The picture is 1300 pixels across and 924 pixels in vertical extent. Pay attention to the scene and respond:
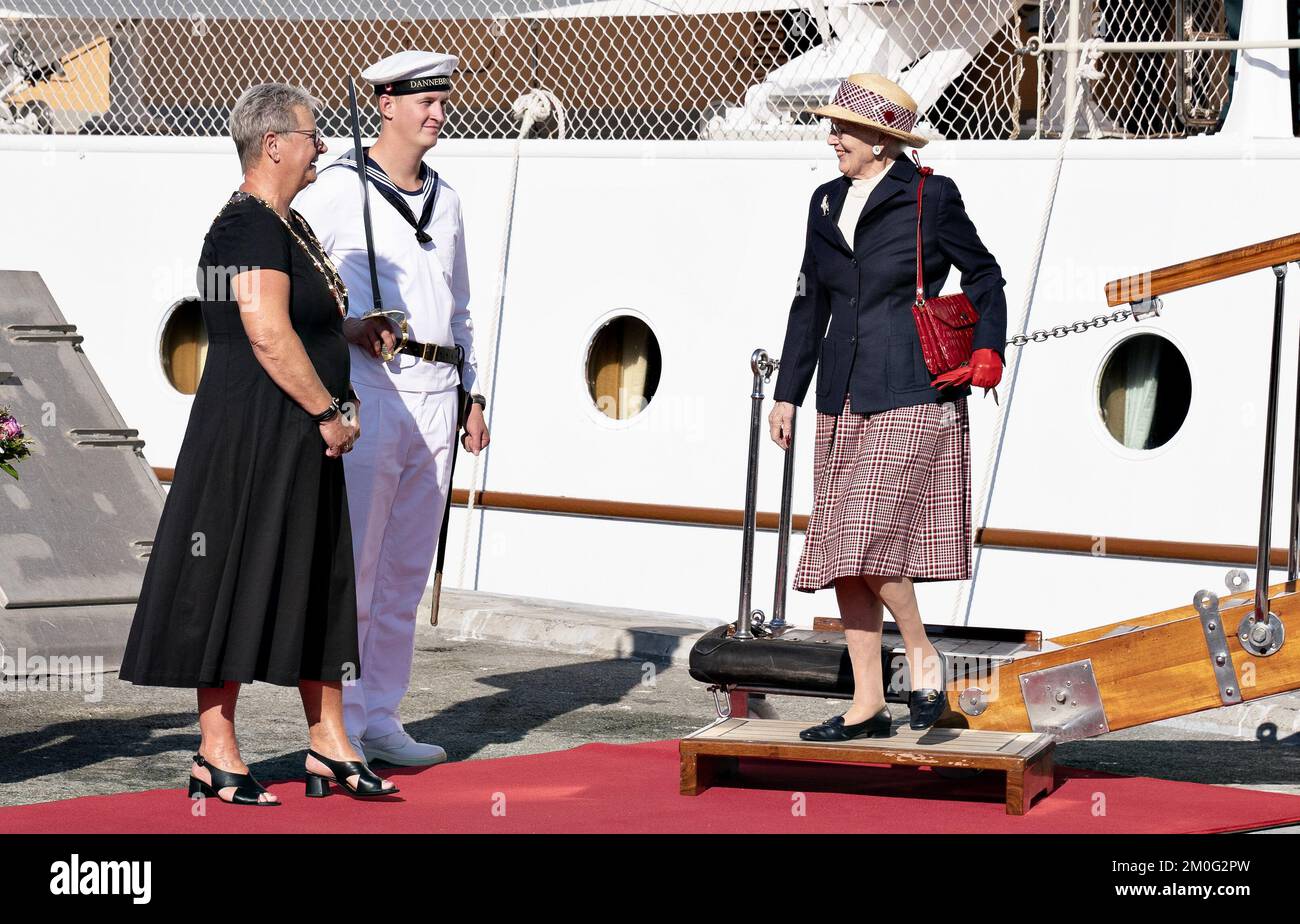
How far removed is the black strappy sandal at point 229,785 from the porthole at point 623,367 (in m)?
4.41

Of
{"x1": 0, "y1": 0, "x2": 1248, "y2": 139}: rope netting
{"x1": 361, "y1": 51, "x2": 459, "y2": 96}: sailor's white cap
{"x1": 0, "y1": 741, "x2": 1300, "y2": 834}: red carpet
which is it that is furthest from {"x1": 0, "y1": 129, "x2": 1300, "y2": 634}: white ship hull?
{"x1": 361, "y1": 51, "x2": 459, "y2": 96}: sailor's white cap

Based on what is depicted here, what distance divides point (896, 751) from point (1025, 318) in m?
3.51

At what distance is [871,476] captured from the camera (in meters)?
5.52

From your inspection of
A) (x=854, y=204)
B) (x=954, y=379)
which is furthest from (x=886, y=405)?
(x=854, y=204)

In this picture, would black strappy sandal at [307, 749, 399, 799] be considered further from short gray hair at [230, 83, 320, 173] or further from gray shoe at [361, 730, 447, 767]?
short gray hair at [230, 83, 320, 173]

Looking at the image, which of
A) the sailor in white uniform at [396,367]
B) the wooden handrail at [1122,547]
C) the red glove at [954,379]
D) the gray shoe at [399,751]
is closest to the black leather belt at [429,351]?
the sailor in white uniform at [396,367]

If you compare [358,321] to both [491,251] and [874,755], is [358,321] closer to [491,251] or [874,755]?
[874,755]

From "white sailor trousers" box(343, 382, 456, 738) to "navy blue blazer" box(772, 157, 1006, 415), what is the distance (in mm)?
1175

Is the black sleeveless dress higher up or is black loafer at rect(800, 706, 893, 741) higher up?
the black sleeveless dress

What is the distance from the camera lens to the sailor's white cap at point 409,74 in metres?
6.00

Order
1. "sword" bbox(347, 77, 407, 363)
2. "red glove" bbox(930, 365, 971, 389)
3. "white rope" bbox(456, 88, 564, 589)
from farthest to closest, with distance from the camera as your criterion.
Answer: "white rope" bbox(456, 88, 564, 589), "sword" bbox(347, 77, 407, 363), "red glove" bbox(930, 365, 971, 389)

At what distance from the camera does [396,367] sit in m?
5.96

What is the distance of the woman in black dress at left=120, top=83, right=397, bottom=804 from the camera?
5148 mm

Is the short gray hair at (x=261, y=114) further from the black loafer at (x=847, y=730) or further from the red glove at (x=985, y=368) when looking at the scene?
the black loafer at (x=847, y=730)
